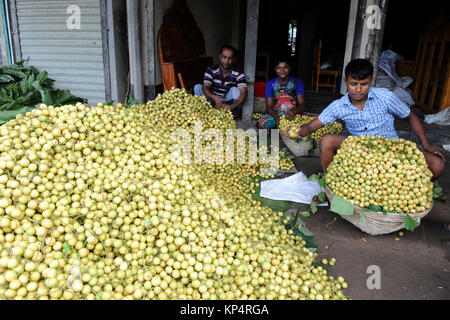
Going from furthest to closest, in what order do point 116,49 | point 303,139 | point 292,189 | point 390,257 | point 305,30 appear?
1. point 305,30
2. point 116,49
3. point 303,139
4. point 292,189
5. point 390,257

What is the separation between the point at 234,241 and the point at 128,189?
0.62 m

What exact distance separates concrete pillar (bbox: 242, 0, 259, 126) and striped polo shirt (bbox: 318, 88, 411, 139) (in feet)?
6.86

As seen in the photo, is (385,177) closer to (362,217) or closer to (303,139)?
(362,217)

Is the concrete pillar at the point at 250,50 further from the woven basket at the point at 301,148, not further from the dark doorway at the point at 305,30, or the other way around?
Result: the dark doorway at the point at 305,30

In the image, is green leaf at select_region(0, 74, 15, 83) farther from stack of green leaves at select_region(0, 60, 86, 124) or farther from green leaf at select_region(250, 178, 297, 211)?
green leaf at select_region(250, 178, 297, 211)

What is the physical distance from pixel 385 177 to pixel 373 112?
0.89 meters

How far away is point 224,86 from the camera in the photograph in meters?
4.77

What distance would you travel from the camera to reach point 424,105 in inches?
252

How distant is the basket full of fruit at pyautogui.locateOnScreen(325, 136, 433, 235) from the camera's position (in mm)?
2238

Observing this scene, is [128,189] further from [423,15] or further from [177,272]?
[423,15]

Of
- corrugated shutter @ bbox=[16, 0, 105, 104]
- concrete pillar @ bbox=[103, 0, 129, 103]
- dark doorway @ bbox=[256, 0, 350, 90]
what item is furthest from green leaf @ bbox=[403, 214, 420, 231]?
dark doorway @ bbox=[256, 0, 350, 90]

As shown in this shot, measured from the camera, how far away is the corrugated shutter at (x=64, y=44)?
5.25m

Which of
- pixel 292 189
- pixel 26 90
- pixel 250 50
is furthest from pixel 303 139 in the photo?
pixel 26 90

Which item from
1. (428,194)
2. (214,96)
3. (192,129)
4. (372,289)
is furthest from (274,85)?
(372,289)
